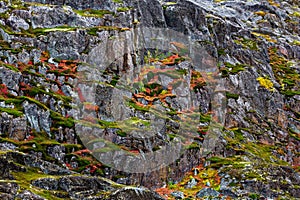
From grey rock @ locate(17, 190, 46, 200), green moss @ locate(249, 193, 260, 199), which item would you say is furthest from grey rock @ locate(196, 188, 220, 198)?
grey rock @ locate(17, 190, 46, 200)

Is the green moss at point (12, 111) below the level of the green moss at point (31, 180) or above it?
above

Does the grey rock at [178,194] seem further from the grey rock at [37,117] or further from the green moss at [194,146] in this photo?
the grey rock at [37,117]

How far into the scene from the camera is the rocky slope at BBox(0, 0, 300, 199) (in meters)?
32.8

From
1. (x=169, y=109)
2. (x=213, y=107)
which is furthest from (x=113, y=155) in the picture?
(x=213, y=107)

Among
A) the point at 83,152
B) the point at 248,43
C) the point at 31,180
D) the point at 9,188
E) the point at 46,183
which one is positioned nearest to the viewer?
the point at 9,188

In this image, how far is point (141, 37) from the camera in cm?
5778

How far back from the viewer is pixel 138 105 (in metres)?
46.0

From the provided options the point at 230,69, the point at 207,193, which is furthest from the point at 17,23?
the point at 230,69

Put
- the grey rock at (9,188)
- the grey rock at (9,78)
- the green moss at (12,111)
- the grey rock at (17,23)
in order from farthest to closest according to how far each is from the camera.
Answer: the grey rock at (17,23) < the grey rock at (9,78) < the green moss at (12,111) < the grey rock at (9,188)

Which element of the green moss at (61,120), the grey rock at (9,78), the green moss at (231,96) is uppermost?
the grey rock at (9,78)

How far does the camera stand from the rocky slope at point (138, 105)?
32.8 m

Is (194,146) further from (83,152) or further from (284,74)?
(284,74)

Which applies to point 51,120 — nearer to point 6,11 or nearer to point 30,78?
point 30,78

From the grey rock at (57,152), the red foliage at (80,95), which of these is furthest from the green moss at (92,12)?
the grey rock at (57,152)
